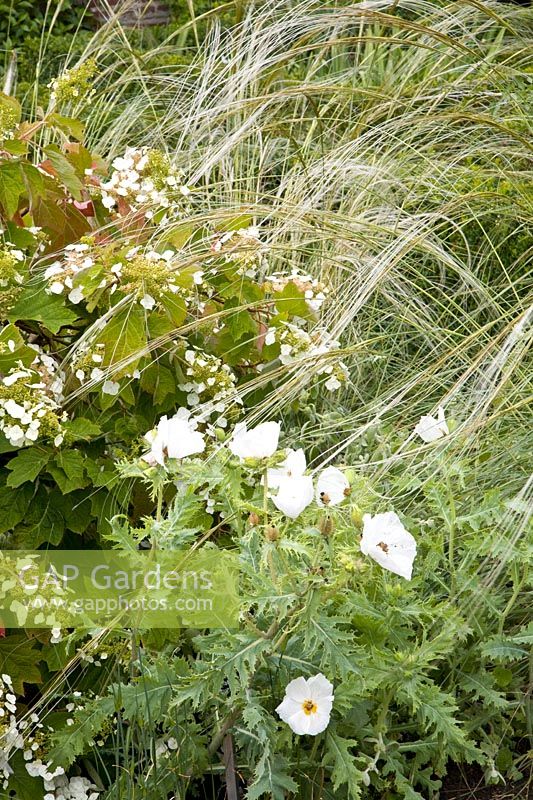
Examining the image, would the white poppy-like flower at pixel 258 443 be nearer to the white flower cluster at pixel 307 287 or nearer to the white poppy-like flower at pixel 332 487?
the white poppy-like flower at pixel 332 487

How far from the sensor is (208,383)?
7.00ft

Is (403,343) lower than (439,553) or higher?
lower

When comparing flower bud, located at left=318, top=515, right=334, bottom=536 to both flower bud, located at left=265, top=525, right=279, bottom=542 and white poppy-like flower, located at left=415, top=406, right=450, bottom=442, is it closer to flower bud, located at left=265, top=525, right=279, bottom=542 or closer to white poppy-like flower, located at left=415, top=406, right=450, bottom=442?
flower bud, located at left=265, top=525, right=279, bottom=542

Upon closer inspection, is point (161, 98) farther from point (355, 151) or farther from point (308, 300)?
point (308, 300)

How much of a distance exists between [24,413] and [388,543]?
717 mm

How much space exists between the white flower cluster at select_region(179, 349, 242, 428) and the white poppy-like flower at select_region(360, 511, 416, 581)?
618 millimetres

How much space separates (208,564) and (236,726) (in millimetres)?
280

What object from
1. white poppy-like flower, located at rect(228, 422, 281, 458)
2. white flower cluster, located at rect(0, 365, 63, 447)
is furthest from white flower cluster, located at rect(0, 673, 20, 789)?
white poppy-like flower, located at rect(228, 422, 281, 458)

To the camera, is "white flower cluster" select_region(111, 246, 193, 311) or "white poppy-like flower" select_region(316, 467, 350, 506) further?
"white flower cluster" select_region(111, 246, 193, 311)

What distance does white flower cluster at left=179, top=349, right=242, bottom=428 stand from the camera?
7.00 feet

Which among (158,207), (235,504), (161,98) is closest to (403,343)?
(158,207)

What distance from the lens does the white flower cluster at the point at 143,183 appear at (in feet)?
7.70

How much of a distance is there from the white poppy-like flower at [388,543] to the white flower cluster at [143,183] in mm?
1071

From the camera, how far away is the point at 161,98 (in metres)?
3.97
